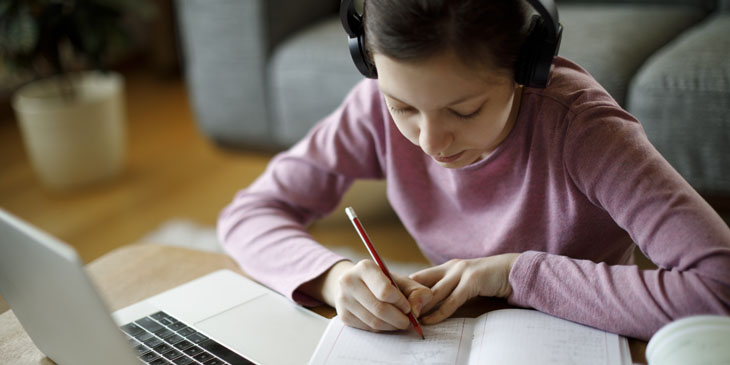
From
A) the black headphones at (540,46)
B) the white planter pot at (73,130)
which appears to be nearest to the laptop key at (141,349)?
the black headphones at (540,46)

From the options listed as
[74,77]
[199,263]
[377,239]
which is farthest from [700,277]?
[74,77]

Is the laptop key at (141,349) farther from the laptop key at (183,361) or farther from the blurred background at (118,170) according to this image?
the blurred background at (118,170)

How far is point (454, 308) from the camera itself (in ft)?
2.28

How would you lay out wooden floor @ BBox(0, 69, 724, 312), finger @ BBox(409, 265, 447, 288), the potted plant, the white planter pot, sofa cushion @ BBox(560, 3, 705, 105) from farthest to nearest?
the white planter pot
the potted plant
wooden floor @ BBox(0, 69, 724, 312)
sofa cushion @ BBox(560, 3, 705, 105)
finger @ BBox(409, 265, 447, 288)

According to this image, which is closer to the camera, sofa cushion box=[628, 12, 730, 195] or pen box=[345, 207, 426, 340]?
pen box=[345, 207, 426, 340]

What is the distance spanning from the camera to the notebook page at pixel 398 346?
63 centimetres

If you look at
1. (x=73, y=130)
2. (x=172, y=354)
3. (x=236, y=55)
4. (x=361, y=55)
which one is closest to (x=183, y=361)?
(x=172, y=354)

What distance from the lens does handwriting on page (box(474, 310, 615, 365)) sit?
0.61m

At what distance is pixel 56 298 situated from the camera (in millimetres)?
542

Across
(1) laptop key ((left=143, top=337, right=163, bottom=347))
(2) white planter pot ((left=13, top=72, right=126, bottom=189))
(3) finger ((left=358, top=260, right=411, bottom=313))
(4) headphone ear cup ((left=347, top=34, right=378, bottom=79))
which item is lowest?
(2) white planter pot ((left=13, top=72, right=126, bottom=189))

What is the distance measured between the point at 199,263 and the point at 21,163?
1.97 m

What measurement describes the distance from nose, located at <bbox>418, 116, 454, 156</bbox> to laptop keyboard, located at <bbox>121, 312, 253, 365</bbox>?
270 millimetres

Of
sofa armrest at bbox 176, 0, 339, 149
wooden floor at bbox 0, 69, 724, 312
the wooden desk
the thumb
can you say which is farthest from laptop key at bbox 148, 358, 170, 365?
sofa armrest at bbox 176, 0, 339, 149

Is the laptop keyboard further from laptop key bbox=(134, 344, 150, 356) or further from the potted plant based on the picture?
the potted plant
